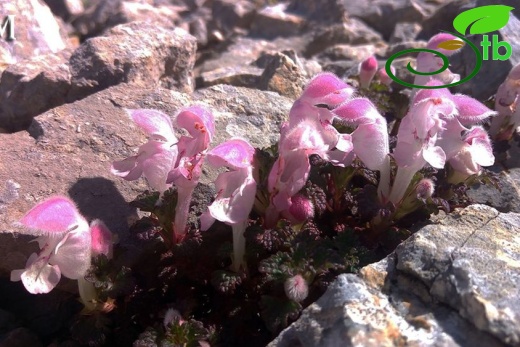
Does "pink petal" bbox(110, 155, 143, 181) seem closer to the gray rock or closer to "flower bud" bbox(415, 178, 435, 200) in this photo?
"flower bud" bbox(415, 178, 435, 200)

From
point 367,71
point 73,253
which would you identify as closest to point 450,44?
point 367,71

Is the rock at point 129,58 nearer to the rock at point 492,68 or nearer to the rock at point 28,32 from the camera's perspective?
the rock at point 28,32

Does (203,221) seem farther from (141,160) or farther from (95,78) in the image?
(95,78)

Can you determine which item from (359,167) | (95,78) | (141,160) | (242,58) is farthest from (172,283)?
(242,58)

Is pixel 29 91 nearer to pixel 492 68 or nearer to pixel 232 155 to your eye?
pixel 232 155

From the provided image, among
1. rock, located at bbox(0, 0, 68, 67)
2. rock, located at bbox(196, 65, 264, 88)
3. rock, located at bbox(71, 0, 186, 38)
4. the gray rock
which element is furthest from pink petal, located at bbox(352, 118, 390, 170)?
the gray rock

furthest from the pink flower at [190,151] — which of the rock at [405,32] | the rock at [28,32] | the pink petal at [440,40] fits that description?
the rock at [405,32]
